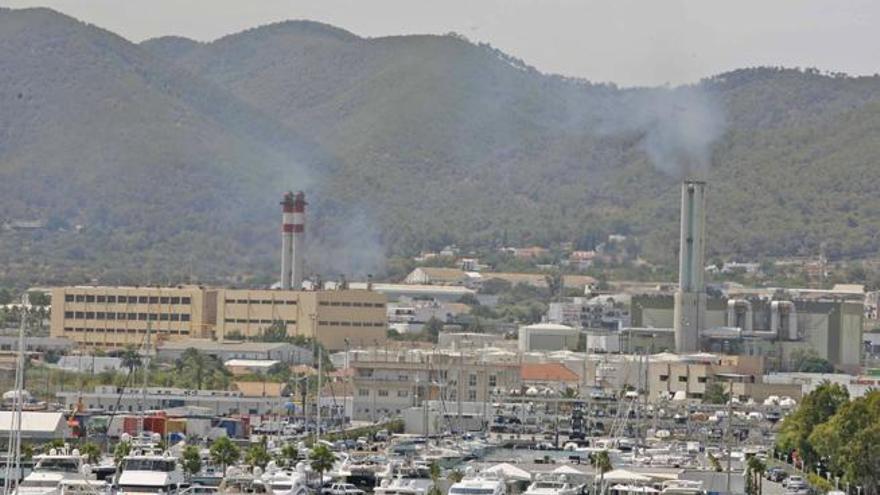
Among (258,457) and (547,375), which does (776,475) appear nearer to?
(258,457)

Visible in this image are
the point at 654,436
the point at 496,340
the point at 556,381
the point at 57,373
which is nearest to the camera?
the point at 654,436

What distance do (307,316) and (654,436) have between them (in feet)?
136

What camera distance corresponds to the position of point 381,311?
498 feet

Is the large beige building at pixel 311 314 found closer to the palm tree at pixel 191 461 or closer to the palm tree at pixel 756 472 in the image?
the palm tree at pixel 756 472

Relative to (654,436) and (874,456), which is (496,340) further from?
(874,456)

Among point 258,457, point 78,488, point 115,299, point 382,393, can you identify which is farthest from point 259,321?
point 78,488

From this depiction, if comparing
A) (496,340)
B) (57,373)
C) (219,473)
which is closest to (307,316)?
(496,340)

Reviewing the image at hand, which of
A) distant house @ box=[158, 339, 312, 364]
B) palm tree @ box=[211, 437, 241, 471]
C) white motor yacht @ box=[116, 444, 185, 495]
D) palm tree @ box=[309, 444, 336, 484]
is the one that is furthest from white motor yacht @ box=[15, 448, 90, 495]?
distant house @ box=[158, 339, 312, 364]

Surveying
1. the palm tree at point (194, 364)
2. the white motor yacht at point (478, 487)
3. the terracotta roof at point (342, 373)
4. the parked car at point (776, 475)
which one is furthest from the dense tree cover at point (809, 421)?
the palm tree at point (194, 364)

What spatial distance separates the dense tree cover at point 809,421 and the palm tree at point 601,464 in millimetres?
6917

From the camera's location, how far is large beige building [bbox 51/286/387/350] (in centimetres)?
14838

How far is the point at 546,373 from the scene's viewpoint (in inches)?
5453

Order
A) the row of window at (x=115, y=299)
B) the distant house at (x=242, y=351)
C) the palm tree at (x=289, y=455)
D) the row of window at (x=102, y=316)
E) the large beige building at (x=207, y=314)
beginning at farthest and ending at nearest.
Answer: the row of window at (x=115, y=299) → the row of window at (x=102, y=316) → the large beige building at (x=207, y=314) → the distant house at (x=242, y=351) → the palm tree at (x=289, y=455)

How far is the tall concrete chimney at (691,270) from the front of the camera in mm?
143750
